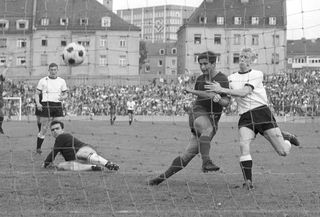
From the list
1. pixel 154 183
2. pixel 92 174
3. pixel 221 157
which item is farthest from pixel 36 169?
pixel 221 157

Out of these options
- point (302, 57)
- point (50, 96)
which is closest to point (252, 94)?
point (50, 96)

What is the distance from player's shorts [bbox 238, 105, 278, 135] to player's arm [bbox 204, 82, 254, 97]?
1.07ft

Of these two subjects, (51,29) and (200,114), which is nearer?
(200,114)

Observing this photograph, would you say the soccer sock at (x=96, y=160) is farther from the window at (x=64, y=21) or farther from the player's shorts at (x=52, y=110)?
the window at (x=64, y=21)

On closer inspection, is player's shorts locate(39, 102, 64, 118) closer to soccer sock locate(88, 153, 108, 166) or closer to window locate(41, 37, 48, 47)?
soccer sock locate(88, 153, 108, 166)

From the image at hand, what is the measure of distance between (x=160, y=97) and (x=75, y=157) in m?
28.0

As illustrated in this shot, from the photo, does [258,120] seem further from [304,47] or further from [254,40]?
[254,40]

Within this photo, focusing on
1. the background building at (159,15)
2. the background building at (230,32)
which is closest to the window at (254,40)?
the background building at (230,32)

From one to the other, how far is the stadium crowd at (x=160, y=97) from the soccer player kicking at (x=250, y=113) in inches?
554

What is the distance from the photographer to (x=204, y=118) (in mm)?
8227

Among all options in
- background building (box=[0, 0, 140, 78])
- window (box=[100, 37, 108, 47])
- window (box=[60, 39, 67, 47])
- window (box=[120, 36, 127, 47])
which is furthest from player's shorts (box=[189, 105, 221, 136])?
window (box=[120, 36, 127, 47])

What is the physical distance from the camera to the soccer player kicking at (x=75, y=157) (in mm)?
9258

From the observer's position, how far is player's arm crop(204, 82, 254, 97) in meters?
7.57

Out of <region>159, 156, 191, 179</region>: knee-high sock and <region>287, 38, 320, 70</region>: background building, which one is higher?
<region>287, 38, 320, 70</region>: background building
